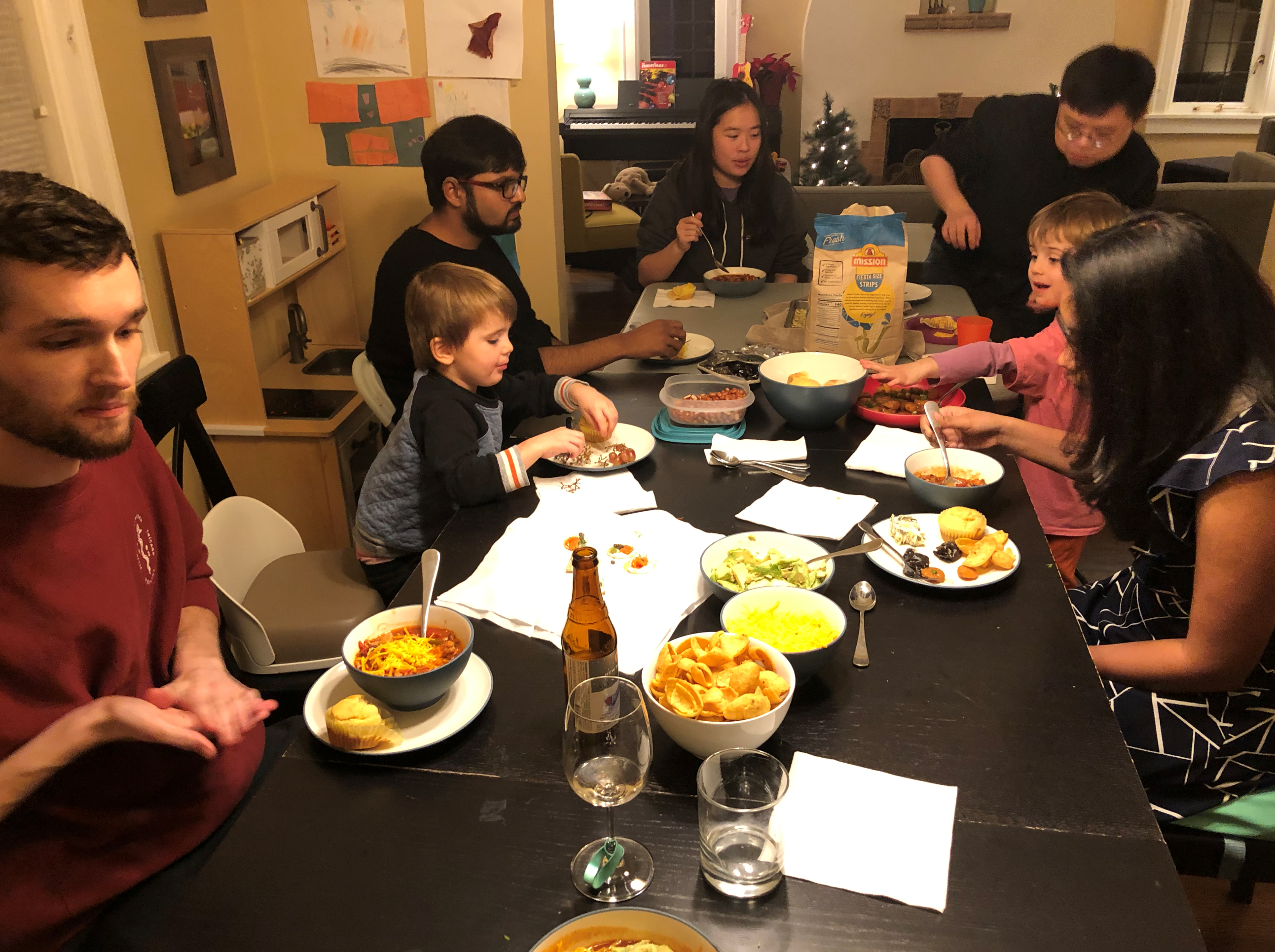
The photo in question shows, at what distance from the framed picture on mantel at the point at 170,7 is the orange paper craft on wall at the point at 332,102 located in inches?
A: 17.5

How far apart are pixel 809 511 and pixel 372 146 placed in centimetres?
265

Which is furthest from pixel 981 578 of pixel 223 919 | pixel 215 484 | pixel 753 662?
pixel 215 484

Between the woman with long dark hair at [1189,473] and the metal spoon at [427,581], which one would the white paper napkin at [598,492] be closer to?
the metal spoon at [427,581]

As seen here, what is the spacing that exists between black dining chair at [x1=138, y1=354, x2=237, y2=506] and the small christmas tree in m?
5.51

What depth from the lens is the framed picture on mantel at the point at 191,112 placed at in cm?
272

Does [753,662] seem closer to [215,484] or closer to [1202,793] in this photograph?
[1202,793]

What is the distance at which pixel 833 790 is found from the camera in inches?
38.6

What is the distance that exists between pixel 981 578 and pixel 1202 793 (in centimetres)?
47

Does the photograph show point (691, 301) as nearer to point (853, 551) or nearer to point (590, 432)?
point (590, 432)

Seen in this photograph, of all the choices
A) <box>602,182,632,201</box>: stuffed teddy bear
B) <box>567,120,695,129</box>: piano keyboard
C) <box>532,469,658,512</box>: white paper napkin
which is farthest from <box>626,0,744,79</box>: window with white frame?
<box>532,469,658,512</box>: white paper napkin

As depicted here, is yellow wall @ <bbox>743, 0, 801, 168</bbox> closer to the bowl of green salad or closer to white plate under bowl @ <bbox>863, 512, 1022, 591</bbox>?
white plate under bowl @ <bbox>863, 512, 1022, 591</bbox>

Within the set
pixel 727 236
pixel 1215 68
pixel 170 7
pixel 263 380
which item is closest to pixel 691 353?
pixel 727 236

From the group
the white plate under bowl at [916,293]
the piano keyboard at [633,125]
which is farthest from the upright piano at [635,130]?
the white plate under bowl at [916,293]

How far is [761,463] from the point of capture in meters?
1.72
